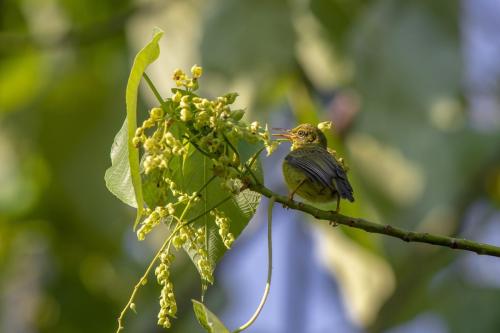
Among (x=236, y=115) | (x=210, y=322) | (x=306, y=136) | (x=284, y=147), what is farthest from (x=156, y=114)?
(x=284, y=147)

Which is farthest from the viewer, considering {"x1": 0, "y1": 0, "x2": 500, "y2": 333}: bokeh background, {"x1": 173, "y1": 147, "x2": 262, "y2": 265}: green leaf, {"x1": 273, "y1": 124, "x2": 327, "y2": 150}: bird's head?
{"x1": 0, "y1": 0, "x2": 500, "y2": 333}: bokeh background

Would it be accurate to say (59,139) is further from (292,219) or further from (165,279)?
(165,279)

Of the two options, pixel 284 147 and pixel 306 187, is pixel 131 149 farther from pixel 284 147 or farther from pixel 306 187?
pixel 284 147

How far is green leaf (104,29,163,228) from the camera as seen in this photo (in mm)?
1864

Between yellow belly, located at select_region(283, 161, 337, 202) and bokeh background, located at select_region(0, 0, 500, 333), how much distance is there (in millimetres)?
1120

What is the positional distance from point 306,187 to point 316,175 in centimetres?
7

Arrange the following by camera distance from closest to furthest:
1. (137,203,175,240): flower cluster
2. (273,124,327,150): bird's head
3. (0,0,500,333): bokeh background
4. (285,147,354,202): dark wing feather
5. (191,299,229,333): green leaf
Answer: (191,299,229,333): green leaf, (137,203,175,240): flower cluster, (285,147,354,202): dark wing feather, (273,124,327,150): bird's head, (0,0,500,333): bokeh background

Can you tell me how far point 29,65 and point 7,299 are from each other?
1782 millimetres

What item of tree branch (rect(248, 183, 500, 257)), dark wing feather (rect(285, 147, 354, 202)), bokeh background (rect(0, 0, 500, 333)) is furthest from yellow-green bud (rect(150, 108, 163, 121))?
bokeh background (rect(0, 0, 500, 333))

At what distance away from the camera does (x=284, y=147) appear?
5570 mm

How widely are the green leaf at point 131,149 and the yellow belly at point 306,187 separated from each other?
23.2 inches

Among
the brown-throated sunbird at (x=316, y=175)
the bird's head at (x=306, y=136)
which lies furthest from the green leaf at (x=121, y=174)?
the bird's head at (x=306, y=136)

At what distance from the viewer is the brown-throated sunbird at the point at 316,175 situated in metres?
2.41

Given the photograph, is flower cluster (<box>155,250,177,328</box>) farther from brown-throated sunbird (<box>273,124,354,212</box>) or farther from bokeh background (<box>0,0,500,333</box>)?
bokeh background (<box>0,0,500,333</box>)
